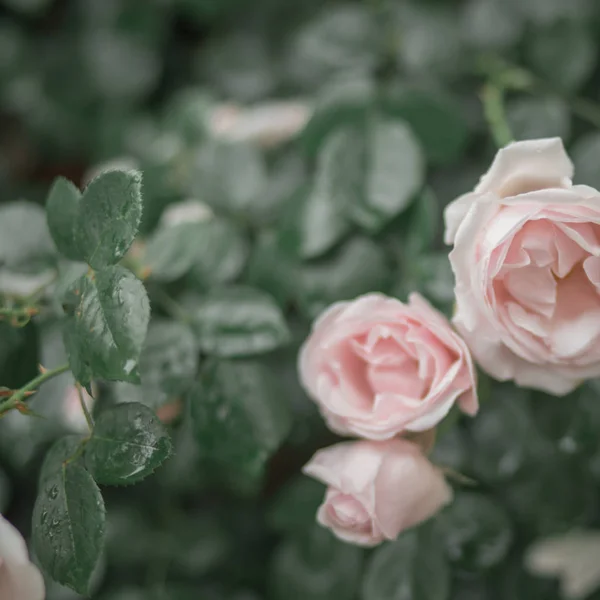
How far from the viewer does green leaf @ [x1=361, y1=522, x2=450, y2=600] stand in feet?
2.07

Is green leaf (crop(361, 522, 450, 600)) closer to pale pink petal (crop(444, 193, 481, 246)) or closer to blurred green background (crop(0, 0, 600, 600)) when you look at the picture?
A: blurred green background (crop(0, 0, 600, 600))

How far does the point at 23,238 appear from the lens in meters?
0.64

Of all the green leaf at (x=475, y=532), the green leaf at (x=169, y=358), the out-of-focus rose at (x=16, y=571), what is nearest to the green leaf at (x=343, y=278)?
the green leaf at (x=169, y=358)

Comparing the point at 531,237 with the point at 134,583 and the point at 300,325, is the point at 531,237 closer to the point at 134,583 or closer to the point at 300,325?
the point at 300,325

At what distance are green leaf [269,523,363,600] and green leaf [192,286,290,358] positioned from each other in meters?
0.24

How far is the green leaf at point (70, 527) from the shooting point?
418 millimetres

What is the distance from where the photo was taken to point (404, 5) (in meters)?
0.90

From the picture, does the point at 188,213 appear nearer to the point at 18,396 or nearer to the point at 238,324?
the point at 238,324

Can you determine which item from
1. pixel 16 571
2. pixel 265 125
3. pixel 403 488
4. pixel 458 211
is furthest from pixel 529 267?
pixel 265 125

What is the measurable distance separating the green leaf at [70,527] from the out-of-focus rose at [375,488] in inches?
5.8

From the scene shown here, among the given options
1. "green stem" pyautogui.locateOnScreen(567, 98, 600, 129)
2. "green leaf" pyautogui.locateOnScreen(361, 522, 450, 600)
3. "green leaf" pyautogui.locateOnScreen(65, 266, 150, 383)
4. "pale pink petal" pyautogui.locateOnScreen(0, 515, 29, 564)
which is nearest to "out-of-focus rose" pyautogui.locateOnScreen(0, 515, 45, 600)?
"pale pink petal" pyautogui.locateOnScreen(0, 515, 29, 564)

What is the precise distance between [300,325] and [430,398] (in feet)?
1.06

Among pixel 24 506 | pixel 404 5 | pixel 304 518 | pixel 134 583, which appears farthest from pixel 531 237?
pixel 24 506

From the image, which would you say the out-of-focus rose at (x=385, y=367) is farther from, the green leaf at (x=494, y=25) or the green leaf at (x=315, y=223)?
the green leaf at (x=494, y=25)
